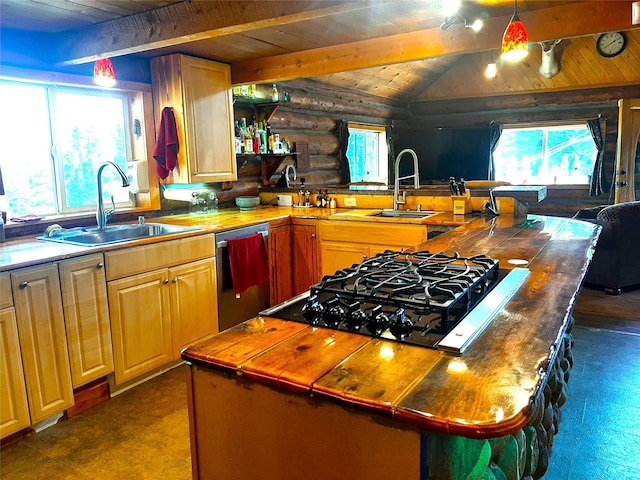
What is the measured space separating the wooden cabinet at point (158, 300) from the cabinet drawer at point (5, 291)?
0.52m

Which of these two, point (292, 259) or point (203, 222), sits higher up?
point (203, 222)

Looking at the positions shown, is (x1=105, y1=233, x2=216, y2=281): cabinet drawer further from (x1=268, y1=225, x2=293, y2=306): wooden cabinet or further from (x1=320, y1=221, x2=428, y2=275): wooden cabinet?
(x1=320, y1=221, x2=428, y2=275): wooden cabinet

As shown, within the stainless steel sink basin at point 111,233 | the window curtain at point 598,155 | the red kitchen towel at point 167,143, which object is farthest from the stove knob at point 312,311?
the window curtain at point 598,155

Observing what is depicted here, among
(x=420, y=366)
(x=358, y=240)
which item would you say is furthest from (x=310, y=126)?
(x=420, y=366)

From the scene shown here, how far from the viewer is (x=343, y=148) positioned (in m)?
6.16

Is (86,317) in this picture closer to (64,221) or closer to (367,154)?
(64,221)

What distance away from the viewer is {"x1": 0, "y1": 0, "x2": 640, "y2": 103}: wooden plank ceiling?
7.95 ft

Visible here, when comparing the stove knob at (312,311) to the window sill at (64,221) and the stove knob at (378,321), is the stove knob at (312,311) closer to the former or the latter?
the stove knob at (378,321)

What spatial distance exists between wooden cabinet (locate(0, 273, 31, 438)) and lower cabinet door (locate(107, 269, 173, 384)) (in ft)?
1.72

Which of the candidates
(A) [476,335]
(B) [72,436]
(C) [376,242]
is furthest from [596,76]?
(B) [72,436]

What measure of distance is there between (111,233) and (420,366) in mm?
2775

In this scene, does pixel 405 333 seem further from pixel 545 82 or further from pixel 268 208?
pixel 545 82

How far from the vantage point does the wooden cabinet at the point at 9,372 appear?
2160 millimetres

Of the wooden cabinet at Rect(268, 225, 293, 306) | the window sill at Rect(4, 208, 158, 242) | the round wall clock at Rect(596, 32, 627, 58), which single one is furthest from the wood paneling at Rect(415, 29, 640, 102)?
the window sill at Rect(4, 208, 158, 242)
